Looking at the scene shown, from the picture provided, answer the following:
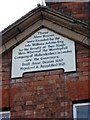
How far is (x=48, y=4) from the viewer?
31.1ft

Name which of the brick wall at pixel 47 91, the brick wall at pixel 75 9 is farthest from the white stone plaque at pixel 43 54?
the brick wall at pixel 75 9

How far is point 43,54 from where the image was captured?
8258 millimetres

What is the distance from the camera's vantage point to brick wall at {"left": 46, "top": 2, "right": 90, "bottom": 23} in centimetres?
910

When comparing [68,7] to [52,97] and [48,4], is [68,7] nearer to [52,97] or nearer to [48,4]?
[48,4]

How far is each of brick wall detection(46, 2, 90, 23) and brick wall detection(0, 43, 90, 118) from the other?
44.5 inches

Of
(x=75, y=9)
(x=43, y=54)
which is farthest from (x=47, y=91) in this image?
(x=75, y=9)

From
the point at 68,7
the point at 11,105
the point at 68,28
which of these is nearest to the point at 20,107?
the point at 11,105

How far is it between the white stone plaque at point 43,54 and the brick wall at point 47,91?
11 centimetres

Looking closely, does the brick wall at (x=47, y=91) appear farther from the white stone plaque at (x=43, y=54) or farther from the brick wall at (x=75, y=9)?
the brick wall at (x=75, y=9)

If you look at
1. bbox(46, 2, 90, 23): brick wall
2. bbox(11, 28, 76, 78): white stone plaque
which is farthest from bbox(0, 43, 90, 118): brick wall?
bbox(46, 2, 90, 23): brick wall

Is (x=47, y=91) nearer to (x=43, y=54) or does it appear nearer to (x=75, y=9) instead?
(x=43, y=54)

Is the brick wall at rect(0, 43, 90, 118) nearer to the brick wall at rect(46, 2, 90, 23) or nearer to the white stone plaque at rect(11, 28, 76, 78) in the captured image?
the white stone plaque at rect(11, 28, 76, 78)

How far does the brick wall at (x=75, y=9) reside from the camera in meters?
9.10

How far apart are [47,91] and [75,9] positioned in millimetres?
2267
